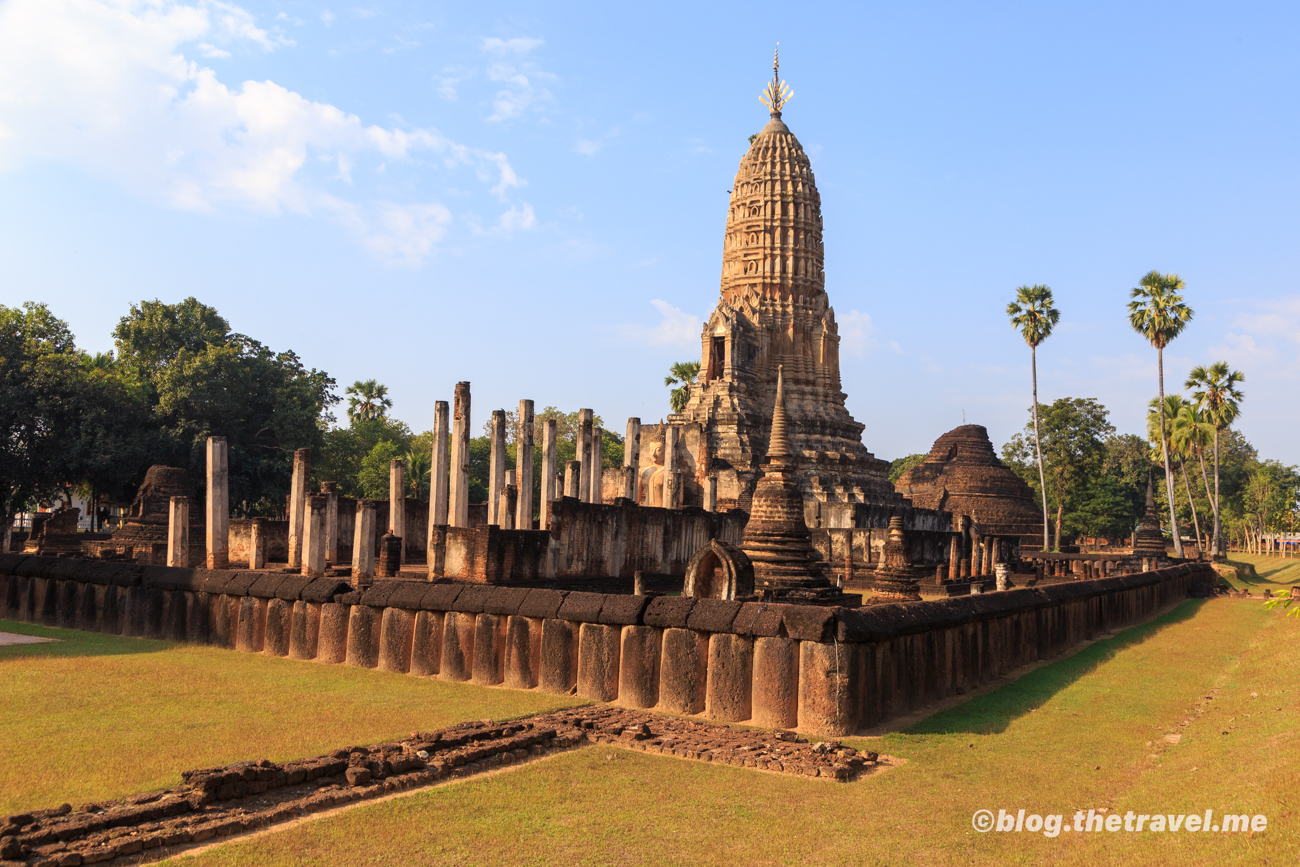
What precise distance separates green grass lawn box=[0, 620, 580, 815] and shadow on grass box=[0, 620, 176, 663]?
38 mm

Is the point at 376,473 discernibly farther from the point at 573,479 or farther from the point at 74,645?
the point at 74,645

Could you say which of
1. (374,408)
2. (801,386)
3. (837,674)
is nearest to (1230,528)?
(801,386)

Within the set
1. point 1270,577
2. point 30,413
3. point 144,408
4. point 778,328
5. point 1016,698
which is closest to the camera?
point 1016,698

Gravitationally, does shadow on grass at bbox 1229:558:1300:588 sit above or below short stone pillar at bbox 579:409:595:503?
below

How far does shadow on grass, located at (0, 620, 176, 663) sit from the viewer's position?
A: 1066 centimetres

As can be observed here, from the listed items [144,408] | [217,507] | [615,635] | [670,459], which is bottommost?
[615,635]

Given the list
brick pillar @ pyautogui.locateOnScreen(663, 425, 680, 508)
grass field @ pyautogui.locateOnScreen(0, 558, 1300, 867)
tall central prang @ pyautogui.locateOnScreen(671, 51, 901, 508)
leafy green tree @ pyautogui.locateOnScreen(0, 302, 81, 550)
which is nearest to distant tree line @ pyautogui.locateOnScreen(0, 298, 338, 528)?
leafy green tree @ pyautogui.locateOnScreen(0, 302, 81, 550)

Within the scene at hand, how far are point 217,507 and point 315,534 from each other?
2783mm

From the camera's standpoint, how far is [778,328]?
42500 millimetres

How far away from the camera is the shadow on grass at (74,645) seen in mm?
10656

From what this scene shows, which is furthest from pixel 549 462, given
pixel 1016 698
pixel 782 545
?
pixel 1016 698

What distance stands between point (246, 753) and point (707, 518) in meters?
21.5

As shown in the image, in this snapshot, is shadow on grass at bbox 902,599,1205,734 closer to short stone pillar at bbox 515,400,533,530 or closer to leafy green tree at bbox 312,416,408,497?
short stone pillar at bbox 515,400,533,530

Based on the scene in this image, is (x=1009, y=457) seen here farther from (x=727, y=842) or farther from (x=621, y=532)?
(x=727, y=842)
